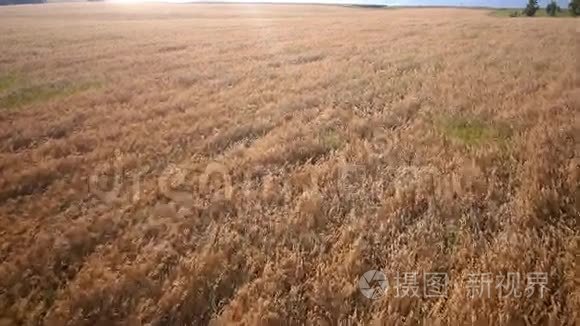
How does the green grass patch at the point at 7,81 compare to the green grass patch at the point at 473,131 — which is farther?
the green grass patch at the point at 7,81

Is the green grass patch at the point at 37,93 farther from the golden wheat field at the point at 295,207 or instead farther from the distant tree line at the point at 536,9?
the distant tree line at the point at 536,9

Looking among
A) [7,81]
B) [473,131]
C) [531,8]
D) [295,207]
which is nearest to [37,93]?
[7,81]

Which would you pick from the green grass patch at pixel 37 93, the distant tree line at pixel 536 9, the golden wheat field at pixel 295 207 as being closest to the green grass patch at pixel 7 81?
the green grass patch at pixel 37 93

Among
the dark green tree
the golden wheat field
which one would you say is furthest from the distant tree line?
the golden wheat field

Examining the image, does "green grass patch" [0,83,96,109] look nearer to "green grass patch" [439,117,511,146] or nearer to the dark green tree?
"green grass patch" [439,117,511,146]

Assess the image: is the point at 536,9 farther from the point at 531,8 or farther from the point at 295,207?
the point at 295,207

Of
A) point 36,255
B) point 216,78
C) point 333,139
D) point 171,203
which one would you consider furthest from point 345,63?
point 36,255

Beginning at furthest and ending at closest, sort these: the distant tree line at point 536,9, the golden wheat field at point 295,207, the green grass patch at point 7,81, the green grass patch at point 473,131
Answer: the distant tree line at point 536,9
the green grass patch at point 7,81
the green grass patch at point 473,131
the golden wheat field at point 295,207
